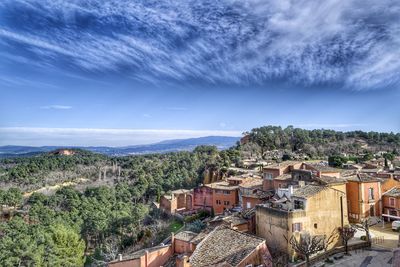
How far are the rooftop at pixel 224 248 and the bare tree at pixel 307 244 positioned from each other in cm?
246

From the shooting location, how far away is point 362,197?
32.6m

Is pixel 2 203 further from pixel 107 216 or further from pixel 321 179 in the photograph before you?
pixel 321 179

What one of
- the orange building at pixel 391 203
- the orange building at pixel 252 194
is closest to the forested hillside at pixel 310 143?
the orange building at pixel 252 194

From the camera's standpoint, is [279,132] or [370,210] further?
[279,132]

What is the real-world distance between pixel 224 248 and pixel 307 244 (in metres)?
6.03

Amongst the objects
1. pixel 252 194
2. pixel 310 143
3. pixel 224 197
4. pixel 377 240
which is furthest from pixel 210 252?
pixel 310 143

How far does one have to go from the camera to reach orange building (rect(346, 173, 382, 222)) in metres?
32.7

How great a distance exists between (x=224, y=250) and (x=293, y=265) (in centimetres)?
497

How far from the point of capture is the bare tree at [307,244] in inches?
889

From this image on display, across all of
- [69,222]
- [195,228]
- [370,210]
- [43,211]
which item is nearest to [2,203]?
[43,211]

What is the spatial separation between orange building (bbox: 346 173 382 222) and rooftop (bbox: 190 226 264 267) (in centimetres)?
1367

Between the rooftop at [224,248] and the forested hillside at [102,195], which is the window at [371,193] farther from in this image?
the forested hillside at [102,195]

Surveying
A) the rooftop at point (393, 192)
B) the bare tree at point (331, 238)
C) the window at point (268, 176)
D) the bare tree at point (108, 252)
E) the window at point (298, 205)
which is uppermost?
the window at point (268, 176)

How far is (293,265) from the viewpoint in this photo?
2372 centimetres
